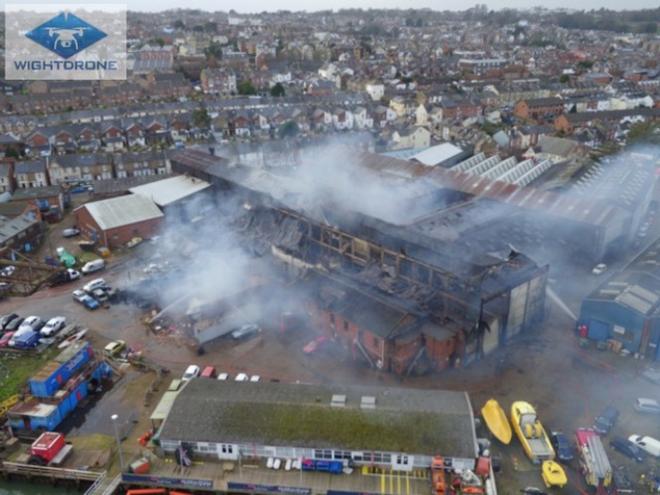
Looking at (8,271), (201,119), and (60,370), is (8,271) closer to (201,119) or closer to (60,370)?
(60,370)

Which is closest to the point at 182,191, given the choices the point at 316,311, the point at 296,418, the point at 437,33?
the point at 316,311

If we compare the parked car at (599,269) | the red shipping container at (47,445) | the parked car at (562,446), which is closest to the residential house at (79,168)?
the red shipping container at (47,445)

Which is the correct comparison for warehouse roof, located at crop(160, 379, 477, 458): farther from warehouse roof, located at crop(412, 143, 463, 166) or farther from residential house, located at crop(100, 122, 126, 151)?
residential house, located at crop(100, 122, 126, 151)

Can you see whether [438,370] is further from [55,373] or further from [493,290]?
[55,373]

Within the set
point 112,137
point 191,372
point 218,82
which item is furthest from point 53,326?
point 218,82

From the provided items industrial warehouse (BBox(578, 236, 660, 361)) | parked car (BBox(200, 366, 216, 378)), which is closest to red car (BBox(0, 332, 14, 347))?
parked car (BBox(200, 366, 216, 378))

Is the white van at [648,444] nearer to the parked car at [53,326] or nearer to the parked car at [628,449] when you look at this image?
the parked car at [628,449]
